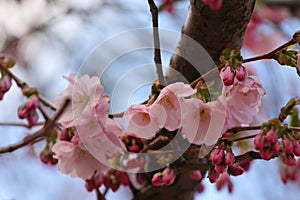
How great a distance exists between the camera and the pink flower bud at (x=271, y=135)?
0.77 meters

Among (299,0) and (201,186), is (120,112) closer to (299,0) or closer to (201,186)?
(201,186)

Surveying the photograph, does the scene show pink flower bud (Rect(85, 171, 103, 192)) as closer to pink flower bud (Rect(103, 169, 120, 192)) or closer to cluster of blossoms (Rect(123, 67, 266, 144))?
pink flower bud (Rect(103, 169, 120, 192))

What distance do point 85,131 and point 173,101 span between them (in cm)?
17

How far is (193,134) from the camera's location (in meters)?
0.83

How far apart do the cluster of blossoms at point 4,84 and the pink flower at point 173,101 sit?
361 millimetres

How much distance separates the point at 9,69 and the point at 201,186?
1.95 ft

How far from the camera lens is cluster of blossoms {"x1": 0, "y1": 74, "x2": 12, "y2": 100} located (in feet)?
3.23

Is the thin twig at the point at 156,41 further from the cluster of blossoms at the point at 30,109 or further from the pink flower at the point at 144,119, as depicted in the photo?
the cluster of blossoms at the point at 30,109

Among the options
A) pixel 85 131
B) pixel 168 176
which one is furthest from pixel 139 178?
pixel 85 131

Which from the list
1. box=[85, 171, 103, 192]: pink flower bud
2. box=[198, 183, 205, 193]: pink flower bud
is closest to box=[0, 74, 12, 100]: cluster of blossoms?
box=[85, 171, 103, 192]: pink flower bud

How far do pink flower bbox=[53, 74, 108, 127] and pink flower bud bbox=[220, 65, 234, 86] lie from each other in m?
0.23

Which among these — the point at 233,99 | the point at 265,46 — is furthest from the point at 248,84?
the point at 265,46

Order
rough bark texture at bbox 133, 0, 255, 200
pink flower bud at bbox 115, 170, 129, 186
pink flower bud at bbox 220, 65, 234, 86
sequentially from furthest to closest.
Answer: pink flower bud at bbox 115, 170, 129, 186 → rough bark texture at bbox 133, 0, 255, 200 → pink flower bud at bbox 220, 65, 234, 86

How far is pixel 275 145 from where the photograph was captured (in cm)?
77
